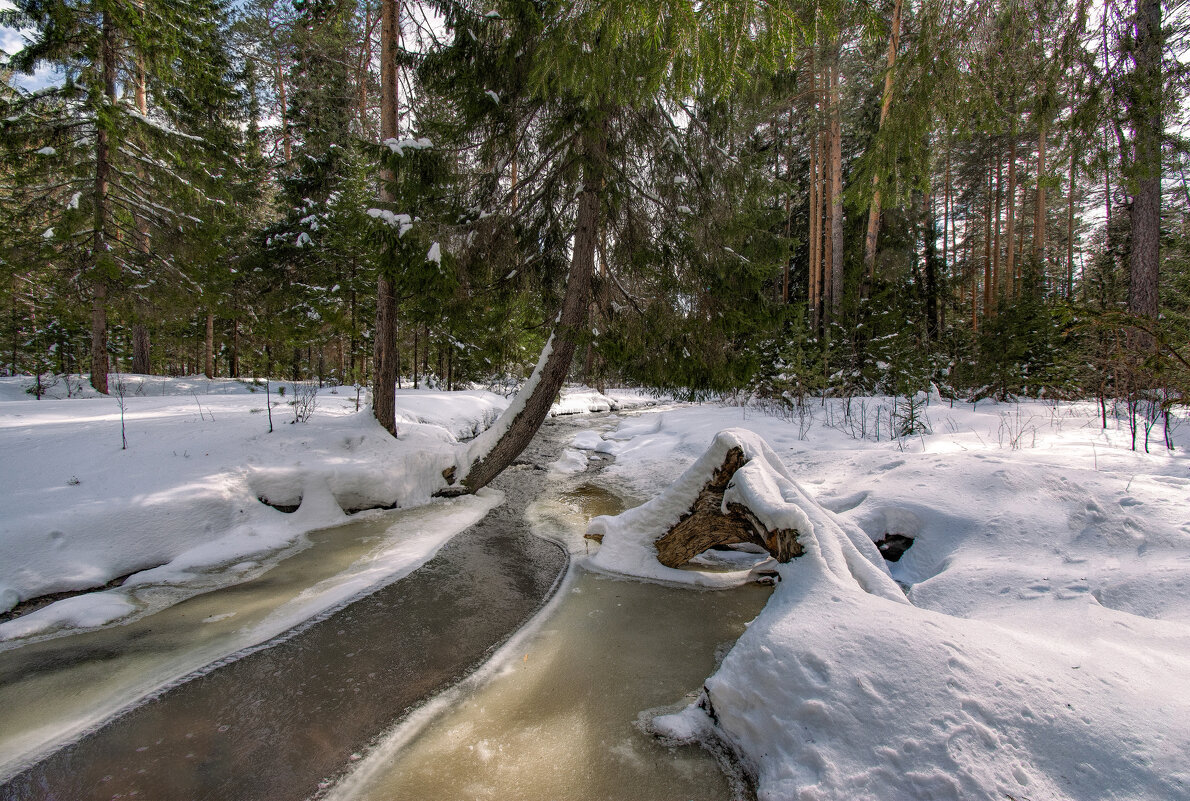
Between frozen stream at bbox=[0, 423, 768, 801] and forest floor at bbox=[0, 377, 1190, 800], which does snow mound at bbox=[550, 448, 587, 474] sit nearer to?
forest floor at bbox=[0, 377, 1190, 800]

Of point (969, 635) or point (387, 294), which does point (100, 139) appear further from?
point (969, 635)

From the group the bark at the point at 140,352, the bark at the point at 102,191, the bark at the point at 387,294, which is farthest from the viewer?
the bark at the point at 140,352

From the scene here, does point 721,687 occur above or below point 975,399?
below

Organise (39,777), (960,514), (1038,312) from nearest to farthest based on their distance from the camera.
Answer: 1. (39,777)
2. (960,514)
3. (1038,312)

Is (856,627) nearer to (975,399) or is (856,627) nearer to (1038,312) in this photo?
(975,399)

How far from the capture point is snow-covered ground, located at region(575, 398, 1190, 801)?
1483mm

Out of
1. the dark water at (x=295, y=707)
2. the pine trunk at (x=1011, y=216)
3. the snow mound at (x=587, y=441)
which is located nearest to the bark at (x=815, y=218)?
the snow mound at (x=587, y=441)

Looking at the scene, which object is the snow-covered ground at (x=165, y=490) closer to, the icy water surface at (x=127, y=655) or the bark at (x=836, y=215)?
the icy water surface at (x=127, y=655)

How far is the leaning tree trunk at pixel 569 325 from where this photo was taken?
583cm

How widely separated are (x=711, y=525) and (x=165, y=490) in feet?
17.4

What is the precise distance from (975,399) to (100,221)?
18.9 m

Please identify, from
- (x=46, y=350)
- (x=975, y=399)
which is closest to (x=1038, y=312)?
(x=975, y=399)

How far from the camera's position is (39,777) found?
188cm

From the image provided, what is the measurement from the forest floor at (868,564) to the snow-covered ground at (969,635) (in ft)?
0.03
